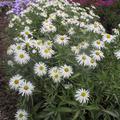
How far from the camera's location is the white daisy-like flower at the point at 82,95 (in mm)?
2920

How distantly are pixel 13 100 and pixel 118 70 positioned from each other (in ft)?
5.17

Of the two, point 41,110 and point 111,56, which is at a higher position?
point 111,56

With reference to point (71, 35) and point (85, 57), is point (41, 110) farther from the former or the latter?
point (71, 35)

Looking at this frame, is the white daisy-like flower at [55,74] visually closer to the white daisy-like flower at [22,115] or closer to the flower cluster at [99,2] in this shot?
the white daisy-like flower at [22,115]

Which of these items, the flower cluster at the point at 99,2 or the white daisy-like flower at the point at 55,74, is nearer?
the white daisy-like flower at the point at 55,74

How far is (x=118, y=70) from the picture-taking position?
320 cm

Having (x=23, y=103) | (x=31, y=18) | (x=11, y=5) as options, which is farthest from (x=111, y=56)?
(x=11, y=5)

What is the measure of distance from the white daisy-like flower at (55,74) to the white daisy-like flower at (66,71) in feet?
0.11

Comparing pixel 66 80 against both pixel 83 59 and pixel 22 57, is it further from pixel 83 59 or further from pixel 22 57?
pixel 22 57

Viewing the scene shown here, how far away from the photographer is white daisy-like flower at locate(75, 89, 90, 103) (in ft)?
9.58

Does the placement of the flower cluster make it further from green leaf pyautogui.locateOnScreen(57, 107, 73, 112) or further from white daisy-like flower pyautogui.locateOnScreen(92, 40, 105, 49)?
green leaf pyautogui.locateOnScreen(57, 107, 73, 112)

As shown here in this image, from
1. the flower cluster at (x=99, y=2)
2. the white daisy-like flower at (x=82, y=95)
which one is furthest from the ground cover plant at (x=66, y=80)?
the flower cluster at (x=99, y=2)

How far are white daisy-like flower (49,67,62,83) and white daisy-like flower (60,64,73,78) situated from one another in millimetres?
33

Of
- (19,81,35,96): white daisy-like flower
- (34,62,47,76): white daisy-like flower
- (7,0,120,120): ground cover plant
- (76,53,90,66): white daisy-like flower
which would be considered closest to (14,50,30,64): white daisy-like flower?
(7,0,120,120): ground cover plant
